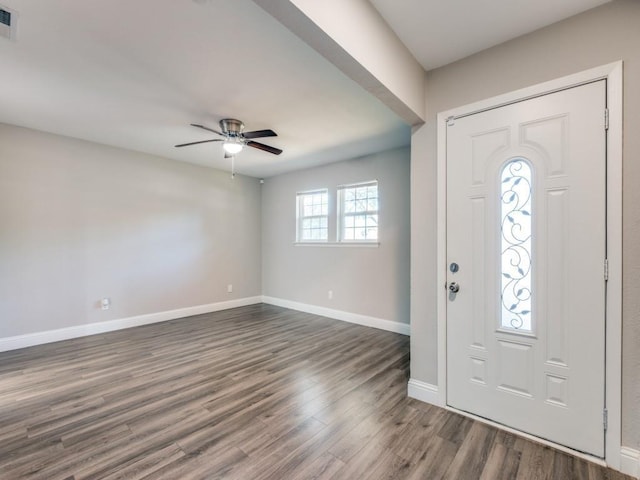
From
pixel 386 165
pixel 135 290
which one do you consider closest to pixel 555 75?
pixel 386 165

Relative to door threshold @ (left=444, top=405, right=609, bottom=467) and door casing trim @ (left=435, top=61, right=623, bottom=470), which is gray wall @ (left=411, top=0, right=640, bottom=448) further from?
door threshold @ (left=444, top=405, right=609, bottom=467)

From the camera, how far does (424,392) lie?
2287 mm

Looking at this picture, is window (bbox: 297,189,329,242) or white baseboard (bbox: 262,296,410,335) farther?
window (bbox: 297,189,329,242)

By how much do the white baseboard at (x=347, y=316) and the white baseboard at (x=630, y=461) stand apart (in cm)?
249

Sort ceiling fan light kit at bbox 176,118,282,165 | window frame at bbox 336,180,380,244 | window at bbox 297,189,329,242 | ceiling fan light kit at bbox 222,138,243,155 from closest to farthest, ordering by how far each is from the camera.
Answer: ceiling fan light kit at bbox 176,118,282,165 → ceiling fan light kit at bbox 222,138,243,155 → window frame at bbox 336,180,380,244 → window at bbox 297,189,329,242

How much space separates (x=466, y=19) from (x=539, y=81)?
615 millimetres

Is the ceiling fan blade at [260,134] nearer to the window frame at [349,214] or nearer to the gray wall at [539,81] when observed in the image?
the gray wall at [539,81]

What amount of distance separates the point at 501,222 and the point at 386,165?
102 inches

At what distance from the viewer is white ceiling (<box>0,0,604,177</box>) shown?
1.72 m

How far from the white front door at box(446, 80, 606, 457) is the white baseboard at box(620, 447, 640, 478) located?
105 mm

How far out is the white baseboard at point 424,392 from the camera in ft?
7.30

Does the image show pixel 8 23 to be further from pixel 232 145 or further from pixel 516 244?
pixel 516 244

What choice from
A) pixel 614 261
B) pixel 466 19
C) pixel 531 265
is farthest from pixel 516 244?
pixel 466 19

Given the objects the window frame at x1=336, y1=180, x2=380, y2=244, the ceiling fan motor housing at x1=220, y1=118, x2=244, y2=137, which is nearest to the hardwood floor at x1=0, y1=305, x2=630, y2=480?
the window frame at x1=336, y1=180, x2=380, y2=244
